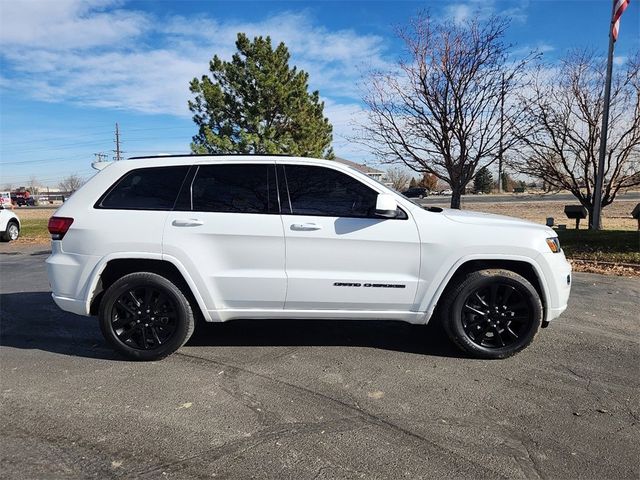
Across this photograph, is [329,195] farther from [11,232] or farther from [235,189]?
[11,232]

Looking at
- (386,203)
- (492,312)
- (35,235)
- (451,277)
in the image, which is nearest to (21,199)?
(35,235)

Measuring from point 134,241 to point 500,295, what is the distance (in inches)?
126

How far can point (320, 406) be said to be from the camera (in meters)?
3.31

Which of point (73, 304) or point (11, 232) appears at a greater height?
point (11, 232)

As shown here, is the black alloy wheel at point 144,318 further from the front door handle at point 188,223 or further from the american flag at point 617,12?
the american flag at point 617,12

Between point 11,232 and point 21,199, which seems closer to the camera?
point 11,232

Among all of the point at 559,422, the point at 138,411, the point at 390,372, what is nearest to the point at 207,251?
the point at 138,411

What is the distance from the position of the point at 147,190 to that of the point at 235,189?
791mm

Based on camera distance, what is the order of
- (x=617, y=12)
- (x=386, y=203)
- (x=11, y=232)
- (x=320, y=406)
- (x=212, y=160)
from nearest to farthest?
(x=320, y=406)
(x=386, y=203)
(x=212, y=160)
(x=617, y=12)
(x=11, y=232)

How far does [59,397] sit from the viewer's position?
350 cm

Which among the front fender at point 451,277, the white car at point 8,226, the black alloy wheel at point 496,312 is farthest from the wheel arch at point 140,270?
the white car at point 8,226

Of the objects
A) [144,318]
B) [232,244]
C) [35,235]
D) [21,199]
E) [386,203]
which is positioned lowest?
[144,318]

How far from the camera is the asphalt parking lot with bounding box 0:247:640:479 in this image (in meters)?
2.67

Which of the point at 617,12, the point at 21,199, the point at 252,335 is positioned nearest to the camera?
the point at 252,335
